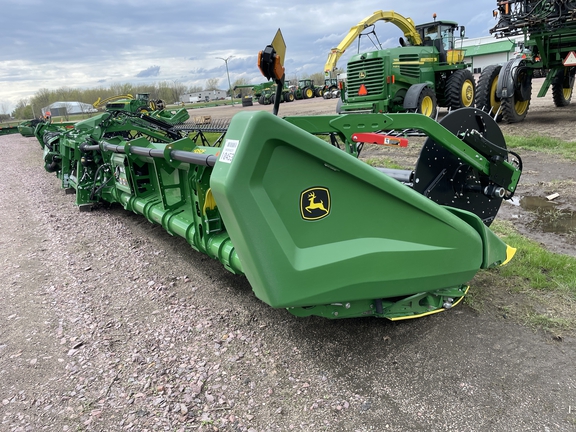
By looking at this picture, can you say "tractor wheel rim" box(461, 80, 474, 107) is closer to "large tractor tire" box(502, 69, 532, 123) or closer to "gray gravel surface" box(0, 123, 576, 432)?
"large tractor tire" box(502, 69, 532, 123)

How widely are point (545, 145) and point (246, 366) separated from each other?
7734 mm

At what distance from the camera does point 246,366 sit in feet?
8.48

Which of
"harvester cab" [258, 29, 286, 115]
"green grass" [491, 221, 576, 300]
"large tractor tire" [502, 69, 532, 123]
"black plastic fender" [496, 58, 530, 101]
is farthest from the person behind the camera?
"large tractor tire" [502, 69, 532, 123]

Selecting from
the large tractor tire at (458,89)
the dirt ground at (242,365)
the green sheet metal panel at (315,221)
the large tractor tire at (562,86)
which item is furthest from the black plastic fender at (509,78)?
the green sheet metal panel at (315,221)

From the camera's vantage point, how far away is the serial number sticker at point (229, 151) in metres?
1.91

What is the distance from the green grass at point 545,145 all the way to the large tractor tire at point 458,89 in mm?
3190

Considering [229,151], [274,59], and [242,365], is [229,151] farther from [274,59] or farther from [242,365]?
[242,365]

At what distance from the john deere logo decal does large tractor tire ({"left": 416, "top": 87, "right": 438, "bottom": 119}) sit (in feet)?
30.9

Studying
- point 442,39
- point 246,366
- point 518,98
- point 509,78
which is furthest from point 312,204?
point 442,39

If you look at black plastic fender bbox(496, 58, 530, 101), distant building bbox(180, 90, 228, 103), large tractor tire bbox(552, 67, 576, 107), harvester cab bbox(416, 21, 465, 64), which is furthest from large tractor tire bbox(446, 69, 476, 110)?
distant building bbox(180, 90, 228, 103)

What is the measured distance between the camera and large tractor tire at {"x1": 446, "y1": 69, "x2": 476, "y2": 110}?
11625 mm

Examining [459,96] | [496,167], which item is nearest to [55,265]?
[496,167]

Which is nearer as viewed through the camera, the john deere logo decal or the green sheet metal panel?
the green sheet metal panel

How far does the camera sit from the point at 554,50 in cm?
998
